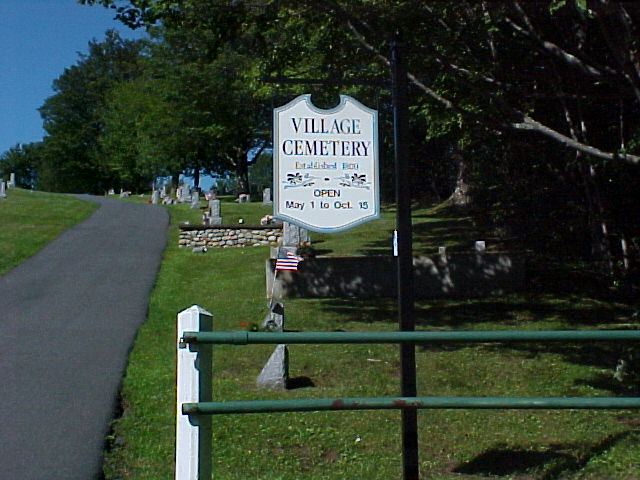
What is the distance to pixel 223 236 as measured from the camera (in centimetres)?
2338

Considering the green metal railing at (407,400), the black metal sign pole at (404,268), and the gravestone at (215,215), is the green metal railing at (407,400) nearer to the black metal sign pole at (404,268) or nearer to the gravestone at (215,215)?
the black metal sign pole at (404,268)

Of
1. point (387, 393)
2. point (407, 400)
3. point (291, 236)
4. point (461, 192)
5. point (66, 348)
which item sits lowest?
point (387, 393)

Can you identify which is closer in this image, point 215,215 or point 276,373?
A: point 276,373

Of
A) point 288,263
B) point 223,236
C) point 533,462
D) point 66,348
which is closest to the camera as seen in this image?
point 533,462

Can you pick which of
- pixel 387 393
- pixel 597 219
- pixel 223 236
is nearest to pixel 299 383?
pixel 387 393

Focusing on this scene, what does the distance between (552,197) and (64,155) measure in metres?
67.7

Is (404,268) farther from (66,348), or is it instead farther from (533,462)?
(66,348)

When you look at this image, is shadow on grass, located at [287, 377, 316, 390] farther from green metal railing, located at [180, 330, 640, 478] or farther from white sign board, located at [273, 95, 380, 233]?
green metal railing, located at [180, 330, 640, 478]

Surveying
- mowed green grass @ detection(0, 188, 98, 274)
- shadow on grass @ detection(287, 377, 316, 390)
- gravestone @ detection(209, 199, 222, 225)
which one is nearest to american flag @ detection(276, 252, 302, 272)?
shadow on grass @ detection(287, 377, 316, 390)

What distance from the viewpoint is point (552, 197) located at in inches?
668

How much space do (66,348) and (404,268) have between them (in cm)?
653

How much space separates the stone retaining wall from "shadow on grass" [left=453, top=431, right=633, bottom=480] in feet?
55.0

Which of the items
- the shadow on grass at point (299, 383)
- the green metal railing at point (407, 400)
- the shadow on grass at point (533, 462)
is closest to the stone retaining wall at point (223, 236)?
the shadow on grass at point (299, 383)

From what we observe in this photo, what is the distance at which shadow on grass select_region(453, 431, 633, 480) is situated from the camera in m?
6.31
